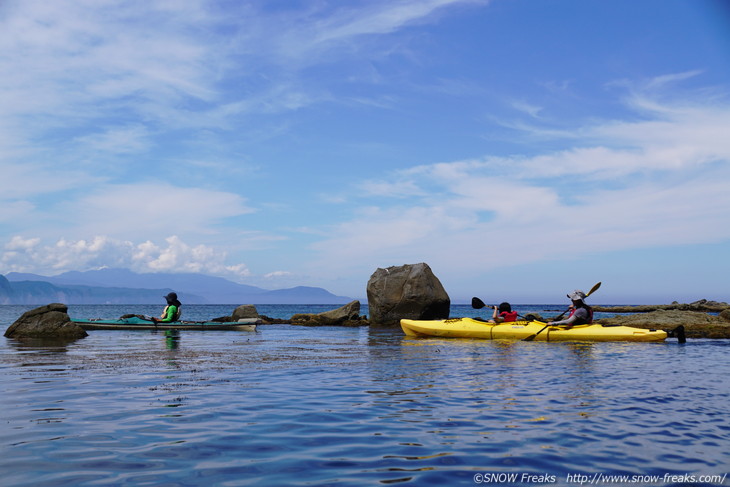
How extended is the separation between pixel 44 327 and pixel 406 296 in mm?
18070

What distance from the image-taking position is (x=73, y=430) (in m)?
6.16

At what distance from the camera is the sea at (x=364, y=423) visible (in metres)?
4.71

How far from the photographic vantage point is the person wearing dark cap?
19.4 metres

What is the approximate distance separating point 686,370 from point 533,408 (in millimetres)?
6130

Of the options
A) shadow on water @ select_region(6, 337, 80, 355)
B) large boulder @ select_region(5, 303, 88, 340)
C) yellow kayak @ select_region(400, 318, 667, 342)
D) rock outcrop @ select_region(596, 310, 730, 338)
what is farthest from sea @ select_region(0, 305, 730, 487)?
rock outcrop @ select_region(596, 310, 730, 338)

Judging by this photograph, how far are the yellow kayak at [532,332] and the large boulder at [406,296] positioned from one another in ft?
30.2

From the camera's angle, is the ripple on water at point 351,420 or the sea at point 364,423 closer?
the sea at point 364,423

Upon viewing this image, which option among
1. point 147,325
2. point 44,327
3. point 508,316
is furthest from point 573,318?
point 44,327

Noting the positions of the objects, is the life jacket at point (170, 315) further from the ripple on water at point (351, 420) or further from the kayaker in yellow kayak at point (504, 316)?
the kayaker in yellow kayak at point (504, 316)

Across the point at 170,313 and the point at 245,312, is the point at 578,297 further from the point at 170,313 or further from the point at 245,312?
the point at 245,312

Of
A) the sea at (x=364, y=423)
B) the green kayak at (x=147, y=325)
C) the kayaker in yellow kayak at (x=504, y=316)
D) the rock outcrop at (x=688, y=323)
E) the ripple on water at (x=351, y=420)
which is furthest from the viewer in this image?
the green kayak at (x=147, y=325)

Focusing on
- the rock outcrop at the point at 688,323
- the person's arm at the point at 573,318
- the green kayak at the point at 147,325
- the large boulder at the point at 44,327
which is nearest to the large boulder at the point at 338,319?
the green kayak at the point at 147,325

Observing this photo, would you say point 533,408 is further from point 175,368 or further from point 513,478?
point 175,368

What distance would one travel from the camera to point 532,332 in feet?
63.5
